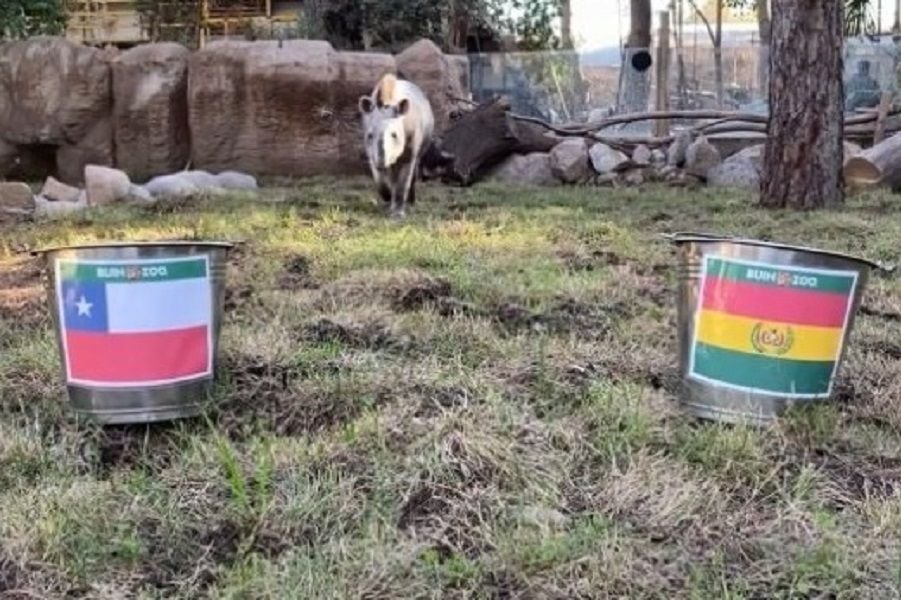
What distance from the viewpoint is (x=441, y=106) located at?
32.8 ft

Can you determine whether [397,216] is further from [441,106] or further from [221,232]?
[441,106]

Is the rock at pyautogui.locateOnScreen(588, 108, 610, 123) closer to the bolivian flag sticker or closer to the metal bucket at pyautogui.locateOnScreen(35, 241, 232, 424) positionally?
the bolivian flag sticker

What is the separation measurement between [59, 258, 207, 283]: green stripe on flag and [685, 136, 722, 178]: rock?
7638 mm

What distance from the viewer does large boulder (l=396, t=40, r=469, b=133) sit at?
9852mm

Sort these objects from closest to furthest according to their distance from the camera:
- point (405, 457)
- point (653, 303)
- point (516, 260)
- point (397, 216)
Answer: point (405, 457), point (653, 303), point (516, 260), point (397, 216)

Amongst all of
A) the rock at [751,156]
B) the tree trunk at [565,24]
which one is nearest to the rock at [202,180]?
the rock at [751,156]

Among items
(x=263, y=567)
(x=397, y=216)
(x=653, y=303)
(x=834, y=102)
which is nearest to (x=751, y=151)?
(x=834, y=102)

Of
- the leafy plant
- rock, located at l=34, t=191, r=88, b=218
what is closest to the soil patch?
rock, located at l=34, t=191, r=88, b=218

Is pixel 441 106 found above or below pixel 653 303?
above

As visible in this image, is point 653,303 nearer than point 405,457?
No

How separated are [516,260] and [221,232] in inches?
62.6

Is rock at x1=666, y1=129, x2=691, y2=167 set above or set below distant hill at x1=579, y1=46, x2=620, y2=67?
below

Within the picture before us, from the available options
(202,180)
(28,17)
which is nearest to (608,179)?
(202,180)

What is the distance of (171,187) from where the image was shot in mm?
7785
